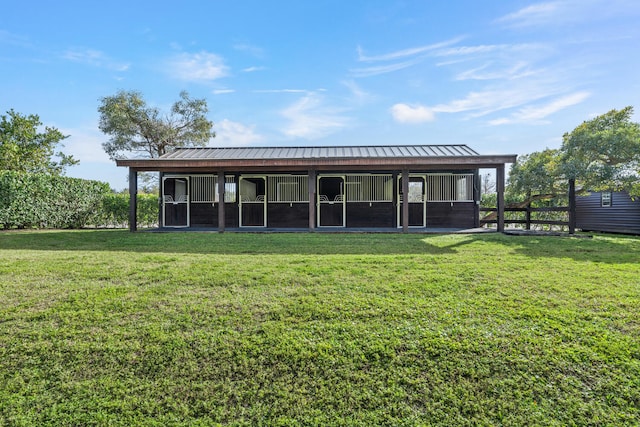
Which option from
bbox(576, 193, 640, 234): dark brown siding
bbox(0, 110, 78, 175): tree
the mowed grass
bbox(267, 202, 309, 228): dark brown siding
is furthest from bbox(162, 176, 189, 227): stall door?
bbox(576, 193, 640, 234): dark brown siding

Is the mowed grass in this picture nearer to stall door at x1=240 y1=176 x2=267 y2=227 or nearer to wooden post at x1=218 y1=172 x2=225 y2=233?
wooden post at x1=218 y1=172 x2=225 y2=233

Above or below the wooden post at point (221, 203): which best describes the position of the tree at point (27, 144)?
above

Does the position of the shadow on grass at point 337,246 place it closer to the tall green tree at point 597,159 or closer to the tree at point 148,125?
the tall green tree at point 597,159

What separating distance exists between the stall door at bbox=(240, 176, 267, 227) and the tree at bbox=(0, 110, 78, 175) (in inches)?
484

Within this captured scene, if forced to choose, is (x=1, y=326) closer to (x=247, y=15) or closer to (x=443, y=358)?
(x=443, y=358)

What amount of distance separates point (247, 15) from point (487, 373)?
33.0ft

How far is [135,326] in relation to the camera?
8.51 feet

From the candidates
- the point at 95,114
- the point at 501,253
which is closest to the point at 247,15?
the point at 501,253

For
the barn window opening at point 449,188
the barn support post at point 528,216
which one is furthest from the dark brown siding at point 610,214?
the barn window opening at point 449,188

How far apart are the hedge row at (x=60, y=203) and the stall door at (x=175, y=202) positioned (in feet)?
11.0

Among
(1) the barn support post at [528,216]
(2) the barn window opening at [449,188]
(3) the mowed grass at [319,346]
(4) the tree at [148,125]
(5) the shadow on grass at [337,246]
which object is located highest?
(4) the tree at [148,125]

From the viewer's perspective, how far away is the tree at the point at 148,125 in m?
19.0

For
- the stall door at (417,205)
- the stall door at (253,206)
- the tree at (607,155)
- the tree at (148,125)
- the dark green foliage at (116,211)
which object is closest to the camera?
the tree at (607,155)

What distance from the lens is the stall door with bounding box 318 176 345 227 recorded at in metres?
10.1
